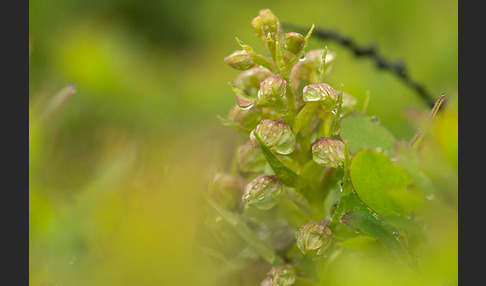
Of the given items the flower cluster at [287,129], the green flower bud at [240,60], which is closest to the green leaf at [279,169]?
the flower cluster at [287,129]

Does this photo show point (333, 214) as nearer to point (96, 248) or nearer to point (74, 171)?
point (96, 248)

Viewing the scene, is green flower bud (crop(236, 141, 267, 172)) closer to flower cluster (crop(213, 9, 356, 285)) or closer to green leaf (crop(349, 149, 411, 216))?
flower cluster (crop(213, 9, 356, 285))

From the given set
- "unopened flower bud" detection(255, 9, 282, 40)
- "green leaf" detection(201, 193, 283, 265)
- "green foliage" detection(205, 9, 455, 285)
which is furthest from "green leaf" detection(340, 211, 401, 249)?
"unopened flower bud" detection(255, 9, 282, 40)

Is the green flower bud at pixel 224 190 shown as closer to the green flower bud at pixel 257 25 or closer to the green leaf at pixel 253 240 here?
the green leaf at pixel 253 240

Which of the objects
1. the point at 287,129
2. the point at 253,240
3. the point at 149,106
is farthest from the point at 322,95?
the point at 149,106

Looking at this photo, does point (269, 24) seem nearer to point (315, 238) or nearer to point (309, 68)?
point (309, 68)
